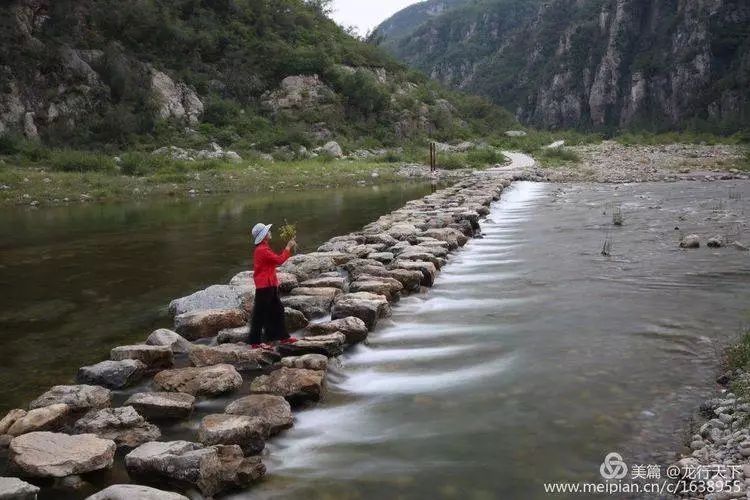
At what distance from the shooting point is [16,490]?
3352 millimetres

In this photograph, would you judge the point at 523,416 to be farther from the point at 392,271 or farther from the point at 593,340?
the point at 392,271

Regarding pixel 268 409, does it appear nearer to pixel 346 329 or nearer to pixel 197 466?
pixel 197 466

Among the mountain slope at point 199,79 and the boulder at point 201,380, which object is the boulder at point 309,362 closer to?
the boulder at point 201,380

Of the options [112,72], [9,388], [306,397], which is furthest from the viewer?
[112,72]

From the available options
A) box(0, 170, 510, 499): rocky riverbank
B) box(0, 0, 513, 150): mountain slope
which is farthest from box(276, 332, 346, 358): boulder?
box(0, 0, 513, 150): mountain slope

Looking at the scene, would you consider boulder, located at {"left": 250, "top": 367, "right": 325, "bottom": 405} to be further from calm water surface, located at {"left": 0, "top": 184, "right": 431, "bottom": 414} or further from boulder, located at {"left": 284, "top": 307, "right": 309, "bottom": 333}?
calm water surface, located at {"left": 0, "top": 184, "right": 431, "bottom": 414}

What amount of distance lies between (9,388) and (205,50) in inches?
1701

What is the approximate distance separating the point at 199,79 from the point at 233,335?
38520 millimetres

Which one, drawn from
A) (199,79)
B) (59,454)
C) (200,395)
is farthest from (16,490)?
(199,79)

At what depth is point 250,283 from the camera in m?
7.90

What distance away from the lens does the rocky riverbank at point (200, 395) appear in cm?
372

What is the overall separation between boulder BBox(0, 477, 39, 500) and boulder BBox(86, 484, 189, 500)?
0.34 meters

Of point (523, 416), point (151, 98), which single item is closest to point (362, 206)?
point (523, 416)

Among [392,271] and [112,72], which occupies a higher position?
[112,72]
